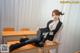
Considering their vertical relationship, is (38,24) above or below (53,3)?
below

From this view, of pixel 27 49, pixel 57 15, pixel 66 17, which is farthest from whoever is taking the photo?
pixel 66 17

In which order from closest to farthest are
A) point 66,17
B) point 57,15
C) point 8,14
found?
point 57,15
point 8,14
point 66,17

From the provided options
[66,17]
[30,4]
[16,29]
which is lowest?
[16,29]

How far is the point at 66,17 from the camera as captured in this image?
399cm

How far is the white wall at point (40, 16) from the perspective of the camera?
12.3 ft

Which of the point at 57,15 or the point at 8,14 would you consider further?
the point at 8,14

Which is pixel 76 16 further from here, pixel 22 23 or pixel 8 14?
pixel 8 14

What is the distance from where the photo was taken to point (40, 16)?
13.1ft

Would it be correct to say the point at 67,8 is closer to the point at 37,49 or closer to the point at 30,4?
the point at 30,4

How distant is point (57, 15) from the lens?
306 cm

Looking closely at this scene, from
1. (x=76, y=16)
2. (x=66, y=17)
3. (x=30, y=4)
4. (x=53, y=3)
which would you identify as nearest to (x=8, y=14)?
(x=30, y=4)

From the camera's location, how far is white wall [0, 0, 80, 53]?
375 cm

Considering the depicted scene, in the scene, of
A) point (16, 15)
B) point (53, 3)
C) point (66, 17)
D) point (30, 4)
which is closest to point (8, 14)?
point (16, 15)

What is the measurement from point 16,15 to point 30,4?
0.41 meters
